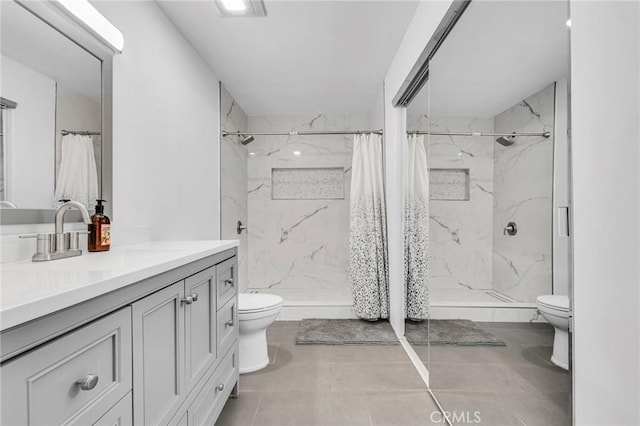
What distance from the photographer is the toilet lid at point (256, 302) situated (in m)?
2.14

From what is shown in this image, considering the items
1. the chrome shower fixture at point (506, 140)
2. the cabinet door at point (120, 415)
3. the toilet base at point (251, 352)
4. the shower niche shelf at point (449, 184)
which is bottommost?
the toilet base at point (251, 352)

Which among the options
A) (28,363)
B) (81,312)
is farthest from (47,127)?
(28,363)

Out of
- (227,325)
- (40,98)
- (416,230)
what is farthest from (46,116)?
(416,230)

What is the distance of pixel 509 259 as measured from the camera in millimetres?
1183

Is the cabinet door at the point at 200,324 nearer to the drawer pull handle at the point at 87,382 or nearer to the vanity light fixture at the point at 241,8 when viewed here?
the drawer pull handle at the point at 87,382

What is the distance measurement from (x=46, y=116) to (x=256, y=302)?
154 centimetres

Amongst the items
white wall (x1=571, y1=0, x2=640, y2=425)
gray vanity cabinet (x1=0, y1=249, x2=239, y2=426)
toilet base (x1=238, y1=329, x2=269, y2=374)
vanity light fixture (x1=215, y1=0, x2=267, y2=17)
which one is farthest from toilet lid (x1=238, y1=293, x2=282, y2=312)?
vanity light fixture (x1=215, y1=0, x2=267, y2=17)

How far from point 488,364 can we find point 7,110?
1.90m

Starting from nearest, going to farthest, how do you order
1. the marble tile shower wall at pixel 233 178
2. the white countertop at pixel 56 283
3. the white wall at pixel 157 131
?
the white countertop at pixel 56 283, the white wall at pixel 157 131, the marble tile shower wall at pixel 233 178

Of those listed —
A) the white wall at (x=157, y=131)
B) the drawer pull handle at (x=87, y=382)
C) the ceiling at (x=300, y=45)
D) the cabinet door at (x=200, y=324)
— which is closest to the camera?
the drawer pull handle at (x=87, y=382)

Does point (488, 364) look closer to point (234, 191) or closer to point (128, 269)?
point (128, 269)

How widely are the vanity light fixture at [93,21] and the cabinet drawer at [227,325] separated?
51.5 inches

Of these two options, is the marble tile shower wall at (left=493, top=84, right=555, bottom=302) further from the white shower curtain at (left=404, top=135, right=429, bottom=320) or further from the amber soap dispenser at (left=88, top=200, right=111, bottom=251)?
the amber soap dispenser at (left=88, top=200, right=111, bottom=251)

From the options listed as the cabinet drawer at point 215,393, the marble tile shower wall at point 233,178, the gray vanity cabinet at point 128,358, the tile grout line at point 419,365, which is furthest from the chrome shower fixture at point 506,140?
the marble tile shower wall at point 233,178
